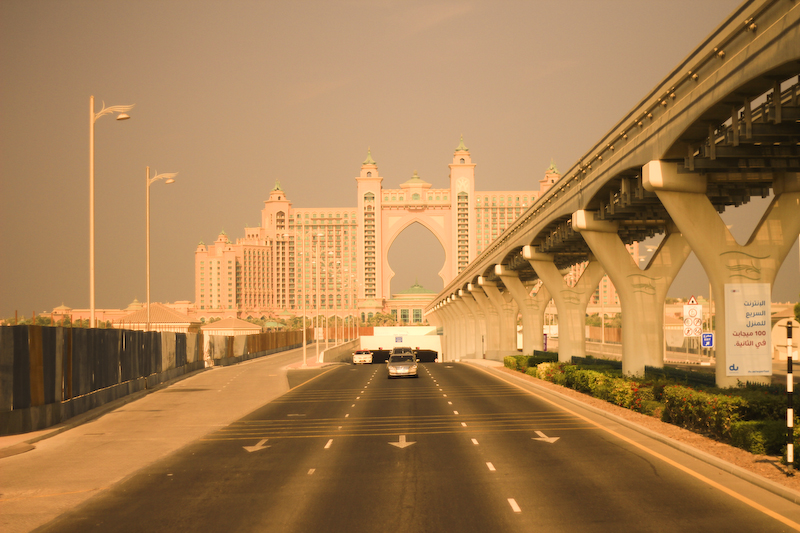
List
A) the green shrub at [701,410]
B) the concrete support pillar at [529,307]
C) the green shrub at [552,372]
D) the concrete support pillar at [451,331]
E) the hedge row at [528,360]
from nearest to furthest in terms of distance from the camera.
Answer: the green shrub at [701,410] → the green shrub at [552,372] → the hedge row at [528,360] → the concrete support pillar at [529,307] → the concrete support pillar at [451,331]

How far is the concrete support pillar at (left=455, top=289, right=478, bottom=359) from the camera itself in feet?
322

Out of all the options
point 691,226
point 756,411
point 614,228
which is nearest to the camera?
point 756,411

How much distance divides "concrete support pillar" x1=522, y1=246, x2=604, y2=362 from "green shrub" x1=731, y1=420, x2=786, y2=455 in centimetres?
2843

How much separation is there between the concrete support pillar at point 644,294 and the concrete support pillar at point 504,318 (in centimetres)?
3927

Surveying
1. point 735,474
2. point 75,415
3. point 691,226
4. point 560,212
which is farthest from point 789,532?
point 560,212

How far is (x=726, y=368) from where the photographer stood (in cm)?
2034

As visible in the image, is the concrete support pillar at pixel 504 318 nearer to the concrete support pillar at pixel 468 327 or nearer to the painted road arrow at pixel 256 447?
the concrete support pillar at pixel 468 327

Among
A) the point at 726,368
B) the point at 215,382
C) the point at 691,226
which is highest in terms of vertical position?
the point at 691,226

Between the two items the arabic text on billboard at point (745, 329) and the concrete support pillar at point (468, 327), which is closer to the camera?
the arabic text on billboard at point (745, 329)

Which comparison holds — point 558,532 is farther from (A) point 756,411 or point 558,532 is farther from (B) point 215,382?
(B) point 215,382

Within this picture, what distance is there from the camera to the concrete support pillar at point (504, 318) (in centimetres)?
7306

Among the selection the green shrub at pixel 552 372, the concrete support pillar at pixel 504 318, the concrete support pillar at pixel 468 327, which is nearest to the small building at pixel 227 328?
the concrete support pillar at pixel 468 327

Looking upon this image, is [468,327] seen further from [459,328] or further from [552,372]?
[552,372]

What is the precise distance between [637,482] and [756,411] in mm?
4485
